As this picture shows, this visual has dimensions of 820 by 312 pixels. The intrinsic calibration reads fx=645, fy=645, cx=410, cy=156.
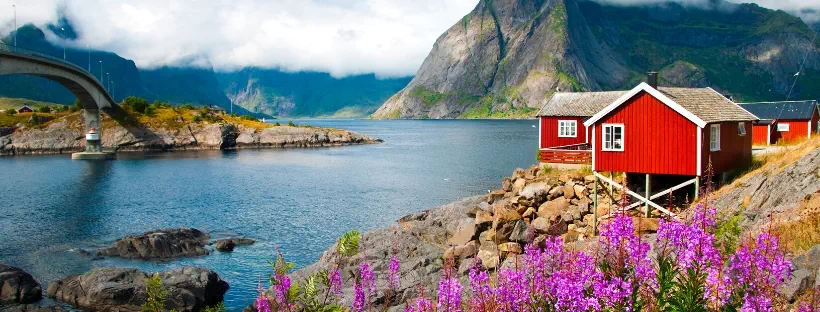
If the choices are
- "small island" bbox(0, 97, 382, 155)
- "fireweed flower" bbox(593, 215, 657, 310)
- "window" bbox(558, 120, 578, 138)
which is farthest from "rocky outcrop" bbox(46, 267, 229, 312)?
"small island" bbox(0, 97, 382, 155)

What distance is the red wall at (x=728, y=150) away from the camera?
103ft

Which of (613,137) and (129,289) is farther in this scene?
(613,137)

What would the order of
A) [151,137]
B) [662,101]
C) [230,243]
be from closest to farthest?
[662,101] → [230,243] → [151,137]

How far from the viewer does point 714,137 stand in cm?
3238

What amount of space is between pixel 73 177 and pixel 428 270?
69191 mm

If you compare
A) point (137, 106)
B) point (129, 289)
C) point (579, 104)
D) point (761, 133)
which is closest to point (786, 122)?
point (761, 133)

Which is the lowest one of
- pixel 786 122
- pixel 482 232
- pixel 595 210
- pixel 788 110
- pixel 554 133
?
pixel 482 232

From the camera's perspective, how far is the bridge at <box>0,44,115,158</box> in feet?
276

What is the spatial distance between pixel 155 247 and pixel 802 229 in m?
33.3

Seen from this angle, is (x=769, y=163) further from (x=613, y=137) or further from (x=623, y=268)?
(x=623, y=268)

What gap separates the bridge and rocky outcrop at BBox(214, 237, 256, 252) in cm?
5662

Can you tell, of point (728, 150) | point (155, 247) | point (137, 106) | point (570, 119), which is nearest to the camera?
point (728, 150)

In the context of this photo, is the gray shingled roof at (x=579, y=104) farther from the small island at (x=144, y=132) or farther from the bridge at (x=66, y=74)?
the small island at (x=144, y=132)

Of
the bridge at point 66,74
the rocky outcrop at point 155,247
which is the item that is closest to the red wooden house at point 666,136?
the rocky outcrop at point 155,247
